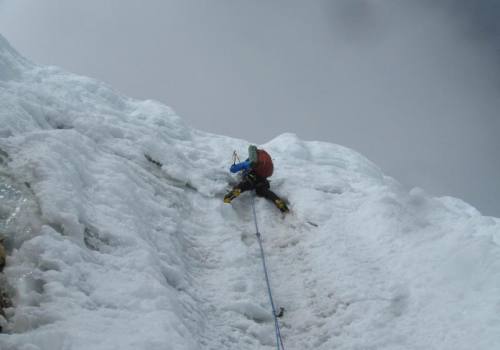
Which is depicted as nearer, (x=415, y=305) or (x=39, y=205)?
(x=39, y=205)

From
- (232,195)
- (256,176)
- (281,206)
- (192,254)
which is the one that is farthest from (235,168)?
(192,254)

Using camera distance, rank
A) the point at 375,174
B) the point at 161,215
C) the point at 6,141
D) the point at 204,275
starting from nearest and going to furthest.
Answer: the point at 6,141
the point at 204,275
the point at 161,215
the point at 375,174

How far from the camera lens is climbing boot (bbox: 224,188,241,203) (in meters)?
8.49

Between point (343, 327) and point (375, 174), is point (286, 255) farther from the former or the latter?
point (375, 174)

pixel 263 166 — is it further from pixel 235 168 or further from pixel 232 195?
pixel 232 195

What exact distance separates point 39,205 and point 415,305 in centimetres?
455

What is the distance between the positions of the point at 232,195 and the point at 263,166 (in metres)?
0.97

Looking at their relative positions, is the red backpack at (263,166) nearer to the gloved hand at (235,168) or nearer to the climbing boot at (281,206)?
the gloved hand at (235,168)

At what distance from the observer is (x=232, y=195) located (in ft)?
28.3

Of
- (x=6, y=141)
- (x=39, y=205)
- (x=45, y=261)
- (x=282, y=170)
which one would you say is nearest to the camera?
(x=45, y=261)

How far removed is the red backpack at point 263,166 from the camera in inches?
355

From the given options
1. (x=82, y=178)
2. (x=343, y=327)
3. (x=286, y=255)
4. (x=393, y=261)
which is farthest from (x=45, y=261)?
(x=393, y=261)

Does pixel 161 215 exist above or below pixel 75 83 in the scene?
below

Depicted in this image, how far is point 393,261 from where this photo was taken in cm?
626
